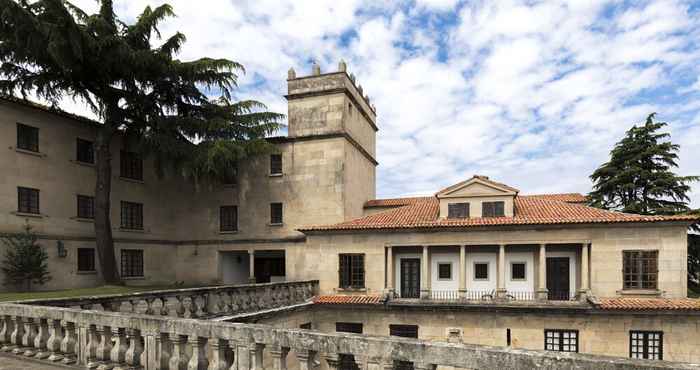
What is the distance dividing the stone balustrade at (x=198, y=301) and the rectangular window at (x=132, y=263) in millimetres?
12969

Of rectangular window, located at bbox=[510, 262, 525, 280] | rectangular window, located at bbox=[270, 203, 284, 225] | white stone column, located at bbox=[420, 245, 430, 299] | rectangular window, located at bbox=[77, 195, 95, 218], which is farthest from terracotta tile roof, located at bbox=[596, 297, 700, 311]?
rectangular window, located at bbox=[77, 195, 95, 218]

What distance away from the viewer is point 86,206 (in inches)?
986

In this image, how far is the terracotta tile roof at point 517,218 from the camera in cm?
2028

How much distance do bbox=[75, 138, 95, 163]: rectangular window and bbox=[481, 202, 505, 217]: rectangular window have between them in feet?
78.6

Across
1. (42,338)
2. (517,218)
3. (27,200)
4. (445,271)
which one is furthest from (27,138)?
(517,218)

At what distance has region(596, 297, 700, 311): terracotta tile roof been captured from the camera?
60.4 ft

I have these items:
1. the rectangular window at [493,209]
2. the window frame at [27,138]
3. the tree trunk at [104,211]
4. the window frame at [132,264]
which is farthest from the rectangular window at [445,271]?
the window frame at [27,138]

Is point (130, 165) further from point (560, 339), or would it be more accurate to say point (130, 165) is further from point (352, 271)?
point (560, 339)

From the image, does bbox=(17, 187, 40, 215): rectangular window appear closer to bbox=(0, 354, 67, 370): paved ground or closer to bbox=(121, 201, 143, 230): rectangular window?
bbox=(121, 201, 143, 230): rectangular window

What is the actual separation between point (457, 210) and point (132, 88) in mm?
20199

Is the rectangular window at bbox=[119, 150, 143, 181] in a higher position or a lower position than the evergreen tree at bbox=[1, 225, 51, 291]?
higher

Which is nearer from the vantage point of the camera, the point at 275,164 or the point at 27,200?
the point at 27,200

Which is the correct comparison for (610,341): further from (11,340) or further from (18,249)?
(18,249)

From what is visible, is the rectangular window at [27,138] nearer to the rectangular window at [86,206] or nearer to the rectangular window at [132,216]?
the rectangular window at [86,206]
